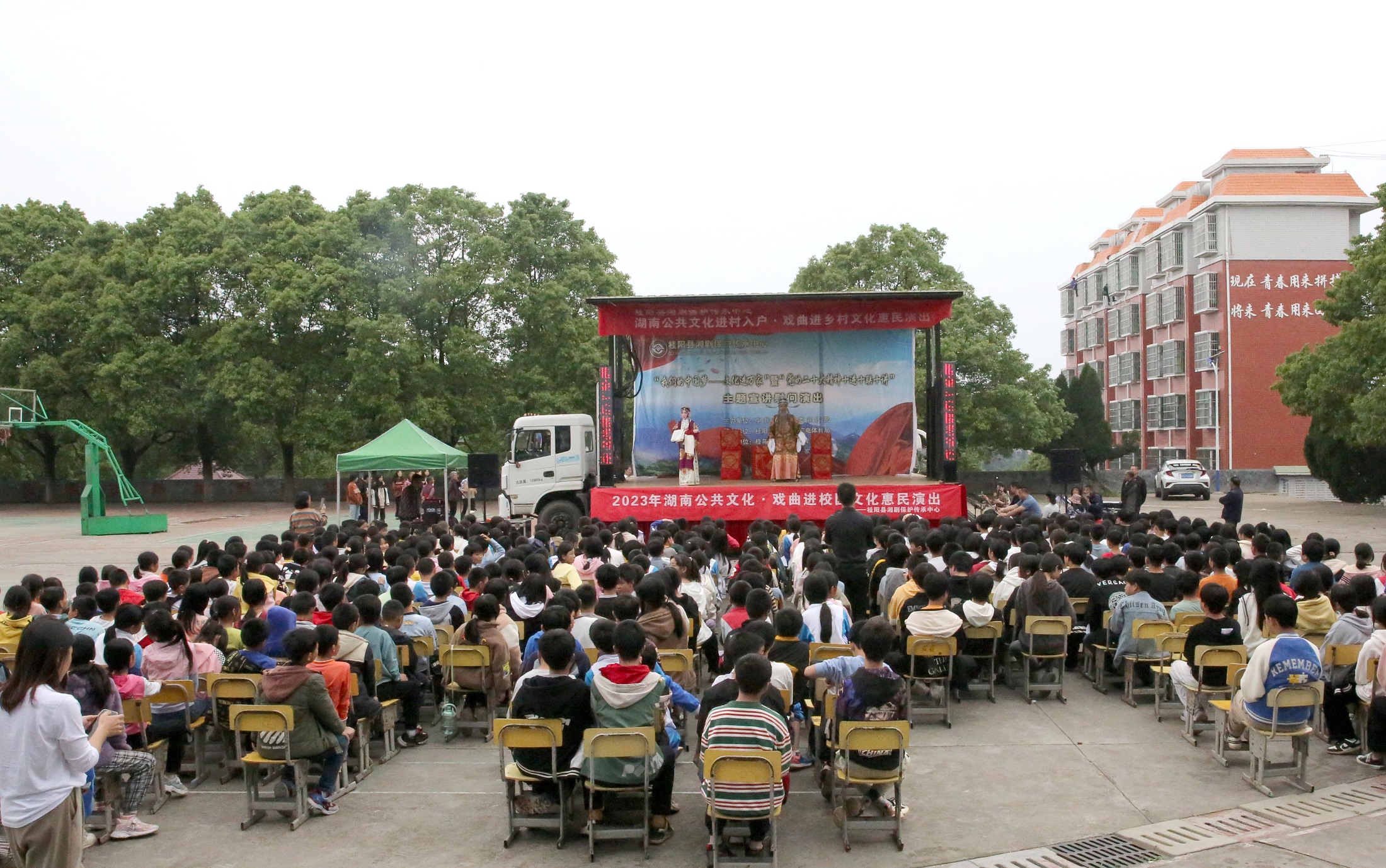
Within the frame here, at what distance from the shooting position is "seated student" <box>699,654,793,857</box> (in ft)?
14.9

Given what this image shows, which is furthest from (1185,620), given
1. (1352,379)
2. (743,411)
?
(1352,379)

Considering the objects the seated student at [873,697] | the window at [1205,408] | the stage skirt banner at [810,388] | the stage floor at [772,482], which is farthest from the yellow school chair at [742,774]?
the window at [1205,408]

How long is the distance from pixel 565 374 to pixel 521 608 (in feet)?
Answer: 70.8

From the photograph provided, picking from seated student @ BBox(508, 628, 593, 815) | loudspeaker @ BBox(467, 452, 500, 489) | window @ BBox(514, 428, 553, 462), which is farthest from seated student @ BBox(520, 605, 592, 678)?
loudspeaker @ BBox(467, 452, 500, 489)

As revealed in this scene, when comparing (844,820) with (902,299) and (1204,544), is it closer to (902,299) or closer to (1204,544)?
(1204,544)

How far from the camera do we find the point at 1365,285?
23.2 meters

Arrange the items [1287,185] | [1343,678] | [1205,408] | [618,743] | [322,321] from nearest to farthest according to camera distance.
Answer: [618,743]
[1343,678]
[322,321]
[1287,185]
[1205,408]

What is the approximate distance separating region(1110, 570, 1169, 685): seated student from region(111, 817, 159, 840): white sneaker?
6.09m

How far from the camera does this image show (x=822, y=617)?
6.27 meters

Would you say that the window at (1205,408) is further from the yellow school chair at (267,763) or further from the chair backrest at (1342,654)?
the yellow school chair at (267,763)

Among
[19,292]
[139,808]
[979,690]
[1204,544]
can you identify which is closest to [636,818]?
[139,808]

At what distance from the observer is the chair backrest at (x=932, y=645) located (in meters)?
6.66

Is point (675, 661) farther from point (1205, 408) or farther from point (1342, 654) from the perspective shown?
point (1205, 408)

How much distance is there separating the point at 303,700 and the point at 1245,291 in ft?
125
